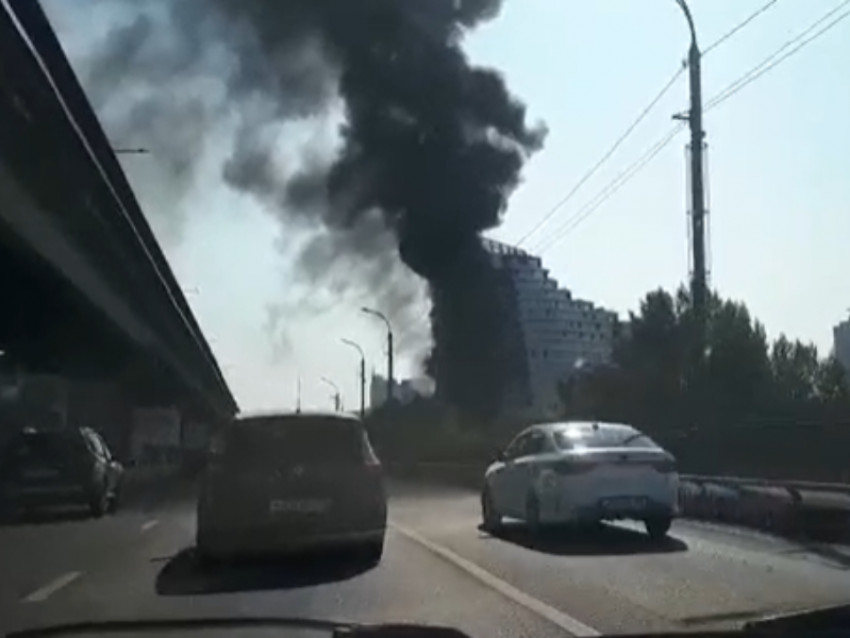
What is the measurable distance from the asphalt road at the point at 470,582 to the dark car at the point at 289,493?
366mm

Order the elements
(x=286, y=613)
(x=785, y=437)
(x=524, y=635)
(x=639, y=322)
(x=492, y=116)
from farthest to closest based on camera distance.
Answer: (x=639, y=322)
(x=492, y=116)
(x=785, y=437)
(x=286, y=613)
(x=524, y=635)

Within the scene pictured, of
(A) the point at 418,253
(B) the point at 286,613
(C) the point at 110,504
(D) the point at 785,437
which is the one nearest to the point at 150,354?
(A) the point at 418,253

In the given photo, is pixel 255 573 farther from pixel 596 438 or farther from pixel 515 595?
pixel 596 438

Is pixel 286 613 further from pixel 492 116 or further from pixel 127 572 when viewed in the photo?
pixel 492 116

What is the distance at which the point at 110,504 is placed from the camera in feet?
97.8

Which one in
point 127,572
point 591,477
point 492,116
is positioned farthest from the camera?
point 492,116

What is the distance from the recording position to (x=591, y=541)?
760 inches

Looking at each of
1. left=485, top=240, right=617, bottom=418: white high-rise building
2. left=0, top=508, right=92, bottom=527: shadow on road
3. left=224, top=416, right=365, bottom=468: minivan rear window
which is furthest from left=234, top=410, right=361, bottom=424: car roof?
left=485, top=240, right=617, bottom=418: white high-rise building

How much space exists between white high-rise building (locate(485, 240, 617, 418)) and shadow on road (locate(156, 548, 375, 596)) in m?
29.6

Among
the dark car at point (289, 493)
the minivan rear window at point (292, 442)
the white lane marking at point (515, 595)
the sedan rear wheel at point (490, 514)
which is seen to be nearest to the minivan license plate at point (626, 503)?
the white lane marking at point (515, 595)

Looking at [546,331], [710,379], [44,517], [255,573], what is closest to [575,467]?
[255,573]

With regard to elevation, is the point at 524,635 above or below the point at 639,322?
below

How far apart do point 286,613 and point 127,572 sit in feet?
15.1

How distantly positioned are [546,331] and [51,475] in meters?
35.0
